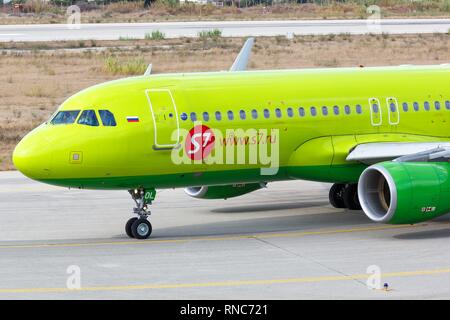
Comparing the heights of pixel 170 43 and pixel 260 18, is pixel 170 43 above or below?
below

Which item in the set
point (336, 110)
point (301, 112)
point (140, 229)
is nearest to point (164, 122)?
point (140, 229)

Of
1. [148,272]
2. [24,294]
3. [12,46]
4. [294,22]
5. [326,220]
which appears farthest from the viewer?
[294,22]

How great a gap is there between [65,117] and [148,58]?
35.6m

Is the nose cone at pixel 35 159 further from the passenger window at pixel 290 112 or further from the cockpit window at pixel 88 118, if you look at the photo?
the passenger window at pixel 290 112

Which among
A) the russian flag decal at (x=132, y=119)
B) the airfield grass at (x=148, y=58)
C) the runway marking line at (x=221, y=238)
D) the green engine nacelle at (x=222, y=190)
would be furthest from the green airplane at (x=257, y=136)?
the airfield grass at (x=148, y=58)

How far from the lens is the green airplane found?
2148cm

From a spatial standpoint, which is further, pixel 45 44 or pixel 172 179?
pixel 45 44

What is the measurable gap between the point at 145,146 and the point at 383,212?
4836 millimetres

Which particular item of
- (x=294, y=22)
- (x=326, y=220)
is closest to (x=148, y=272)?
(x=326, y=220)

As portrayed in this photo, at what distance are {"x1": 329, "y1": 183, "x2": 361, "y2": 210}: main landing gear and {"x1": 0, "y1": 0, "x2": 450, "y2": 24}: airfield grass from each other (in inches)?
2530

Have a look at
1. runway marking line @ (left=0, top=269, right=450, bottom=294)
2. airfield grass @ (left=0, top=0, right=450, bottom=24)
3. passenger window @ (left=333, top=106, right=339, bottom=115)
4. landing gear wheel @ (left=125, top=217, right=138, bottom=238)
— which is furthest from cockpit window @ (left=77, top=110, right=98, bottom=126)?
airfield grass @ (left=0, top=0, right=450, bottom=24)

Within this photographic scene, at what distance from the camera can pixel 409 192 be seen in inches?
839

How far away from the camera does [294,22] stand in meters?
82.4

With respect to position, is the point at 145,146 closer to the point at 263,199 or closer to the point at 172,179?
the point at 172,179
